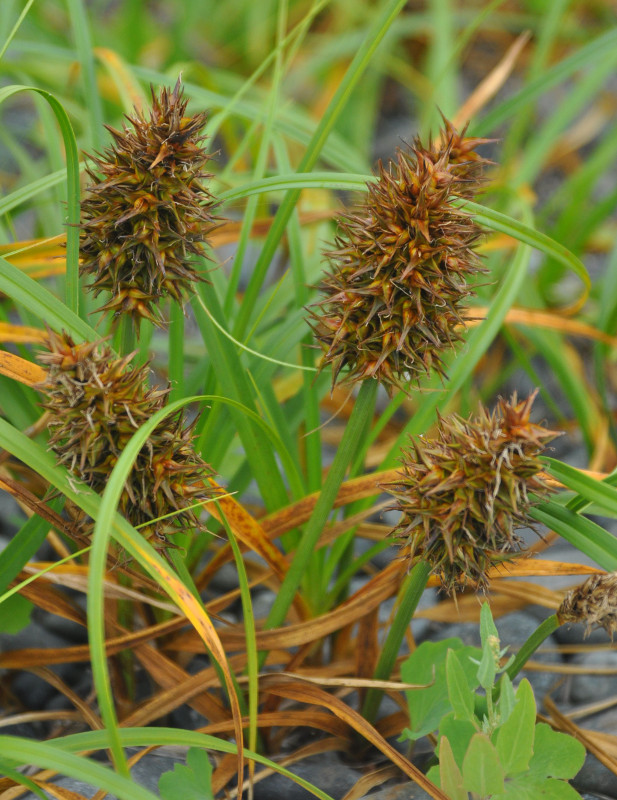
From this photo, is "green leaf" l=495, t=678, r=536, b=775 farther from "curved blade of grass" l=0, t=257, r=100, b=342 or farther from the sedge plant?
"curved blade of grass" l=0, t=257, r=100, b=342

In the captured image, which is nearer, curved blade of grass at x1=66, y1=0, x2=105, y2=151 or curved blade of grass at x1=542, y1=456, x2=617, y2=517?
curved blade of grass at x1=542, y1=456, x2=617, y2=517

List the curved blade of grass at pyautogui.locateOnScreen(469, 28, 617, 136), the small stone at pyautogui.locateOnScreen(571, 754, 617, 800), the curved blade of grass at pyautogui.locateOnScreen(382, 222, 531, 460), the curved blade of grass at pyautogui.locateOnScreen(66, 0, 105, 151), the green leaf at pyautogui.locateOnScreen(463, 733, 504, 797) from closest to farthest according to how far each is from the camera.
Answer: the green leaf at pyautogui.locateOnScreen(463, 733, 504, 797) → the small stone at pyautogui.locateOnScreen(571, 754, 617, 800) → the curved blade of grass at pyautogui.locateOnScreen(382, 222, 531, 460) → the curved blade of grass at pyautogui.locateOnScreen(66, 0, 105, 151) → the curved blade of grass at pyautogui.locateOnScreen(469, 28, 617, 136)

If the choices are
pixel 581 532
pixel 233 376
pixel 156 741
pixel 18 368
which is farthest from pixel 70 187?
pixel 581 532

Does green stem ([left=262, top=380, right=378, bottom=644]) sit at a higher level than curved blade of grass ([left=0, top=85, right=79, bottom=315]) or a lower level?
lower

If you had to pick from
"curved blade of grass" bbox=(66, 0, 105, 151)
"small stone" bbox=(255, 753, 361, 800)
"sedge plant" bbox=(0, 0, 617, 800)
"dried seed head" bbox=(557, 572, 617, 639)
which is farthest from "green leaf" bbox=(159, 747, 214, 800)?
"curved blade of grass" bbox=(66, 0, 105, 151)

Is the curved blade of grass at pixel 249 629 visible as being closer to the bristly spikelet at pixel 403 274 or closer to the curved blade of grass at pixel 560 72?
the bristly spikelet at pixel 403 274

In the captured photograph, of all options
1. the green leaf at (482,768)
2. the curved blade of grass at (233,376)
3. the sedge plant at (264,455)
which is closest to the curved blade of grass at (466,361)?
the sedge plant at (264,455)
